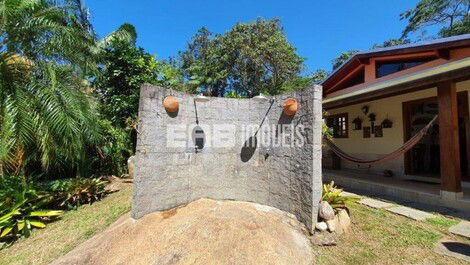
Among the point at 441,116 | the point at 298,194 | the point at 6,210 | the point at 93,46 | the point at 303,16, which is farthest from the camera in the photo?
the point at 303,16

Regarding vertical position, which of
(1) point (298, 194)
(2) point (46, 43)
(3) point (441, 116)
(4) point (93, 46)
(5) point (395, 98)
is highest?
(4) point (93, 46)

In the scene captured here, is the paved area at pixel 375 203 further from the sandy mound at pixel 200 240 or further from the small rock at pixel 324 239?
the sandy mound at pixel 200 240

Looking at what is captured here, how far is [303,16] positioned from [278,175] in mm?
16256

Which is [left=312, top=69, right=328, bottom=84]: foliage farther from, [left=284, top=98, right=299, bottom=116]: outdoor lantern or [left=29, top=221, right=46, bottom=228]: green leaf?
[left=29, top=221, right=46, bottom=228]: green leaf

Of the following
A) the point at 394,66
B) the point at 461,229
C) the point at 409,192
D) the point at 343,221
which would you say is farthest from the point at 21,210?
the point at 394,66

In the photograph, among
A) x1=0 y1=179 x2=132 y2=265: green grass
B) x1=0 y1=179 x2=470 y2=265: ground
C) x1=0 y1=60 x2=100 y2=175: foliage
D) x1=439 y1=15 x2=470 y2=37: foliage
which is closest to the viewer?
x1=0 y1=179 x2=470 y2=265: ground

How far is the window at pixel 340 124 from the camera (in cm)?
978

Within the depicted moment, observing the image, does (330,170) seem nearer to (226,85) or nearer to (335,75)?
(335,75)

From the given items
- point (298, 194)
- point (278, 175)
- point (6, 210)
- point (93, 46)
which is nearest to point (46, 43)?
point (93, 46)

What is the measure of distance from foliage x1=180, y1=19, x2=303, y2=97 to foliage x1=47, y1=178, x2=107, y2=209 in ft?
35.3

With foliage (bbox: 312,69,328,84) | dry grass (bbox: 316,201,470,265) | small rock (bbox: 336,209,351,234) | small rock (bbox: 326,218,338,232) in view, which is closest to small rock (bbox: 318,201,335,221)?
small rock (bbox: 326,218,338,232)

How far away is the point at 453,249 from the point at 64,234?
6248 mm

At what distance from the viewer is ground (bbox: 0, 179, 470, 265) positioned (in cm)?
357

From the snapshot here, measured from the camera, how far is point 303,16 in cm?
1794
